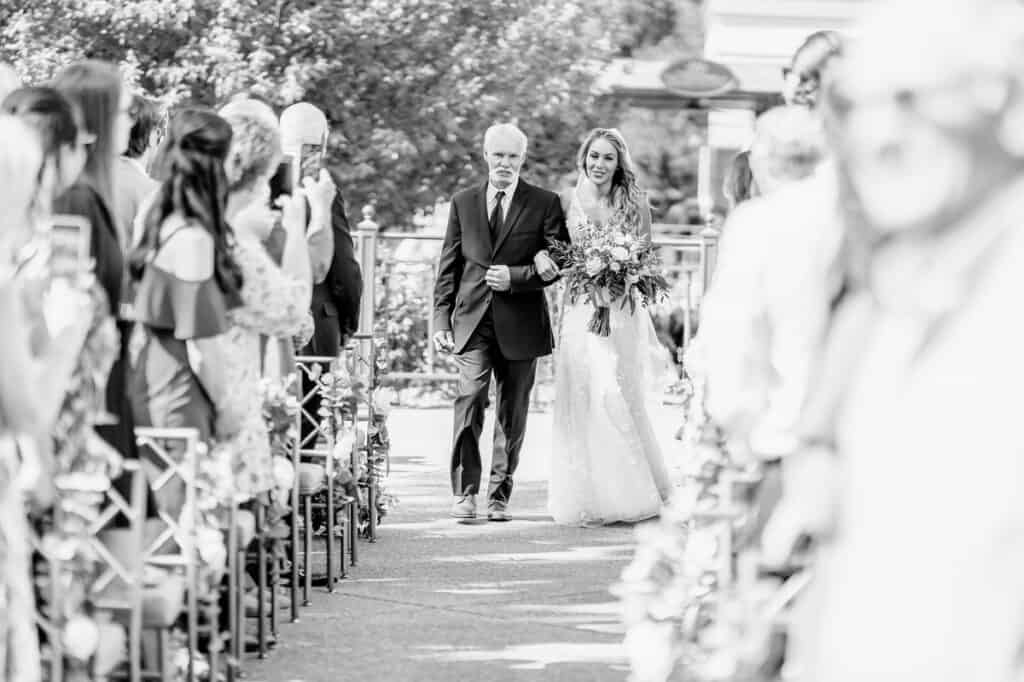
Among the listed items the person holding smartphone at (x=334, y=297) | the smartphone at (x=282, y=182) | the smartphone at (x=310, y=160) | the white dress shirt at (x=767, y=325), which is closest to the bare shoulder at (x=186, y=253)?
the white dress shirt at (x=767, y=325)

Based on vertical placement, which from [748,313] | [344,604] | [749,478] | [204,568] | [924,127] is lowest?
[344,604]

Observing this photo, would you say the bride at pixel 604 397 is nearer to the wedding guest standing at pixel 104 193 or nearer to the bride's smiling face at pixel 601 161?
the bride's smiling face at pixel 601 161

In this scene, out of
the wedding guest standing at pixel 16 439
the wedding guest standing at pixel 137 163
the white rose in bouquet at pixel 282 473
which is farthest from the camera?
the wedding guest standing at pixel 137 163

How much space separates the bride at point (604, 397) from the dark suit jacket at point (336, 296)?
2.27 metres

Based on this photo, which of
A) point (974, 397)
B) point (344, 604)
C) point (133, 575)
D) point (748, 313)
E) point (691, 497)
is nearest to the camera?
point (974, 397)

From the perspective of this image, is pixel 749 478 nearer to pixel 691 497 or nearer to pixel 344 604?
pixel 691 497

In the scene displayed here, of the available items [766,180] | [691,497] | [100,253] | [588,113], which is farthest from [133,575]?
[588,113]

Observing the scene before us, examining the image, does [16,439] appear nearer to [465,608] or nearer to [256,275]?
[256,275]

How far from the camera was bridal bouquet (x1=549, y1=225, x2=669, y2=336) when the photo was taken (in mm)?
12234

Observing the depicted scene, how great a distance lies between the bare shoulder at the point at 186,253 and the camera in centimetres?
682

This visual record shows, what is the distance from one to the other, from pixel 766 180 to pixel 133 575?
7.49 ft

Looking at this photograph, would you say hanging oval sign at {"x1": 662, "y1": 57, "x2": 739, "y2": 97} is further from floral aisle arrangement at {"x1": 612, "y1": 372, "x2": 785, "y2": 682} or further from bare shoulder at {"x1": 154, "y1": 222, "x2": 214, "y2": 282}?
floral aisle arrangement at {"x1": 612, "y1": 372, "x2": 785, "y2": 682}

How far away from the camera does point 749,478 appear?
226 inches

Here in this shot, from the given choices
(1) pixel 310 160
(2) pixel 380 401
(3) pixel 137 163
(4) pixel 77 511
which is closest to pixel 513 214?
(2) pixel 380 401
